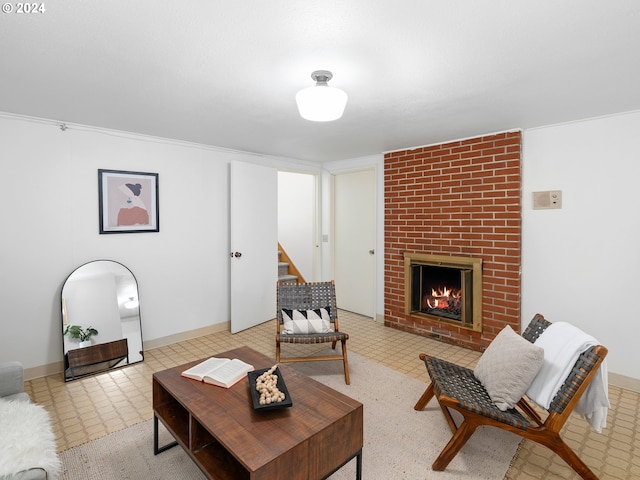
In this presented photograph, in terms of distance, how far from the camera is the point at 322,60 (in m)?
1.89

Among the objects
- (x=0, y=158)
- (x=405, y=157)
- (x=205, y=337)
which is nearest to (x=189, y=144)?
(x=0, y=158)

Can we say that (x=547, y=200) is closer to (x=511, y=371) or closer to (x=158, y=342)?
(x=511, y=371)

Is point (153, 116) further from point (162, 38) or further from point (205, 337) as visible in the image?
point (205, 337)

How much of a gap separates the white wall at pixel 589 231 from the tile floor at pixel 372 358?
0.63 metres

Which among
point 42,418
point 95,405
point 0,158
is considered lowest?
point 95,405

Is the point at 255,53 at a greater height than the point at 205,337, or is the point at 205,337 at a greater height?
the point at 255,53

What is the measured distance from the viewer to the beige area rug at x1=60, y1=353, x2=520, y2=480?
73.9 inches

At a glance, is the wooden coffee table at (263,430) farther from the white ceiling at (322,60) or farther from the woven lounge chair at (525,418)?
the white ceiling at (322,60)

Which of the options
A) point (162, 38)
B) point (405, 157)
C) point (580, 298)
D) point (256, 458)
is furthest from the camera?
point (405, 157)

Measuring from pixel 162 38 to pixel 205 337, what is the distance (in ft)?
10.8

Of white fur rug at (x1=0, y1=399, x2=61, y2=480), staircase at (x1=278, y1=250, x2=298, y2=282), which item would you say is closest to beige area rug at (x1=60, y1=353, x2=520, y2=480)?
white fur rug at (x1=0, y1=399, x2=61, y2=480)

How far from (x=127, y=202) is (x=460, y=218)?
11.7ft

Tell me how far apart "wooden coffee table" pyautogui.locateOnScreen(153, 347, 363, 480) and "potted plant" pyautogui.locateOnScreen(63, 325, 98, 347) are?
167 centimetres

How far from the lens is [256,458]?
137cm
